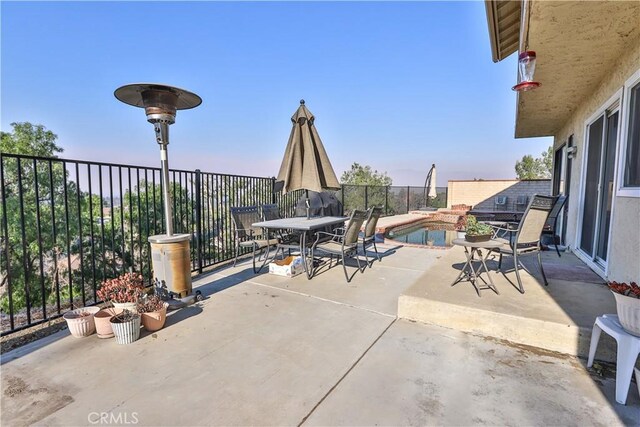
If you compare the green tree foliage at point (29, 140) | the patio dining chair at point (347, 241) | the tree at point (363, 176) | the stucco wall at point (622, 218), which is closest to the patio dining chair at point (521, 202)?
the tree at point (363, 176)

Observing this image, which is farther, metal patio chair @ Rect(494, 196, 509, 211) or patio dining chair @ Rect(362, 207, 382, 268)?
metal patio chair @ Rect(494, 196, 509, 211)

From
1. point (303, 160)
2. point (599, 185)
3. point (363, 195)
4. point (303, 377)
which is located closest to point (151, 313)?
point (303, 377)

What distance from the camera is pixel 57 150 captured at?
6008 millimetres

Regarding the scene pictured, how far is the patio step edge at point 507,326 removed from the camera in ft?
6.47

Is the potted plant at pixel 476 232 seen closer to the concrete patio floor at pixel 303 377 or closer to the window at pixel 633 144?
the concrete patio floor at pixel 303 377

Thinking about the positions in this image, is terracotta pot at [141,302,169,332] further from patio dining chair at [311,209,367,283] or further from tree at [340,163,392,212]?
tree at [340,163,392,212]

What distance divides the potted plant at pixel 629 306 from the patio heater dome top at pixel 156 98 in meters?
3.34

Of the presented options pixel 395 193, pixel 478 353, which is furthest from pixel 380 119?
pixel 478 353

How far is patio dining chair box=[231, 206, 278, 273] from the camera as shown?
431 centimetres

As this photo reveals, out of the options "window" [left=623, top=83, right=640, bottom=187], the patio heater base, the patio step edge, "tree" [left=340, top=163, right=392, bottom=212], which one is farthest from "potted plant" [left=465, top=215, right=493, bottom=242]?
"tree" [left=340, top=163, right=392, bottom=212]

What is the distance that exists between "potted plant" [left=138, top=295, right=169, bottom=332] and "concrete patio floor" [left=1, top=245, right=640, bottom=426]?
0.10 meters

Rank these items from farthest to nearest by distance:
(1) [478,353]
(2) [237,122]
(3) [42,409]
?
(2) [237,122], (1) [478,353], (3) [42,409]

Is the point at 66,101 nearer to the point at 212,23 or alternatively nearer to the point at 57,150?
the point at 57,150

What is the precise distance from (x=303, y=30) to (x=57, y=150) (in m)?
5.63
